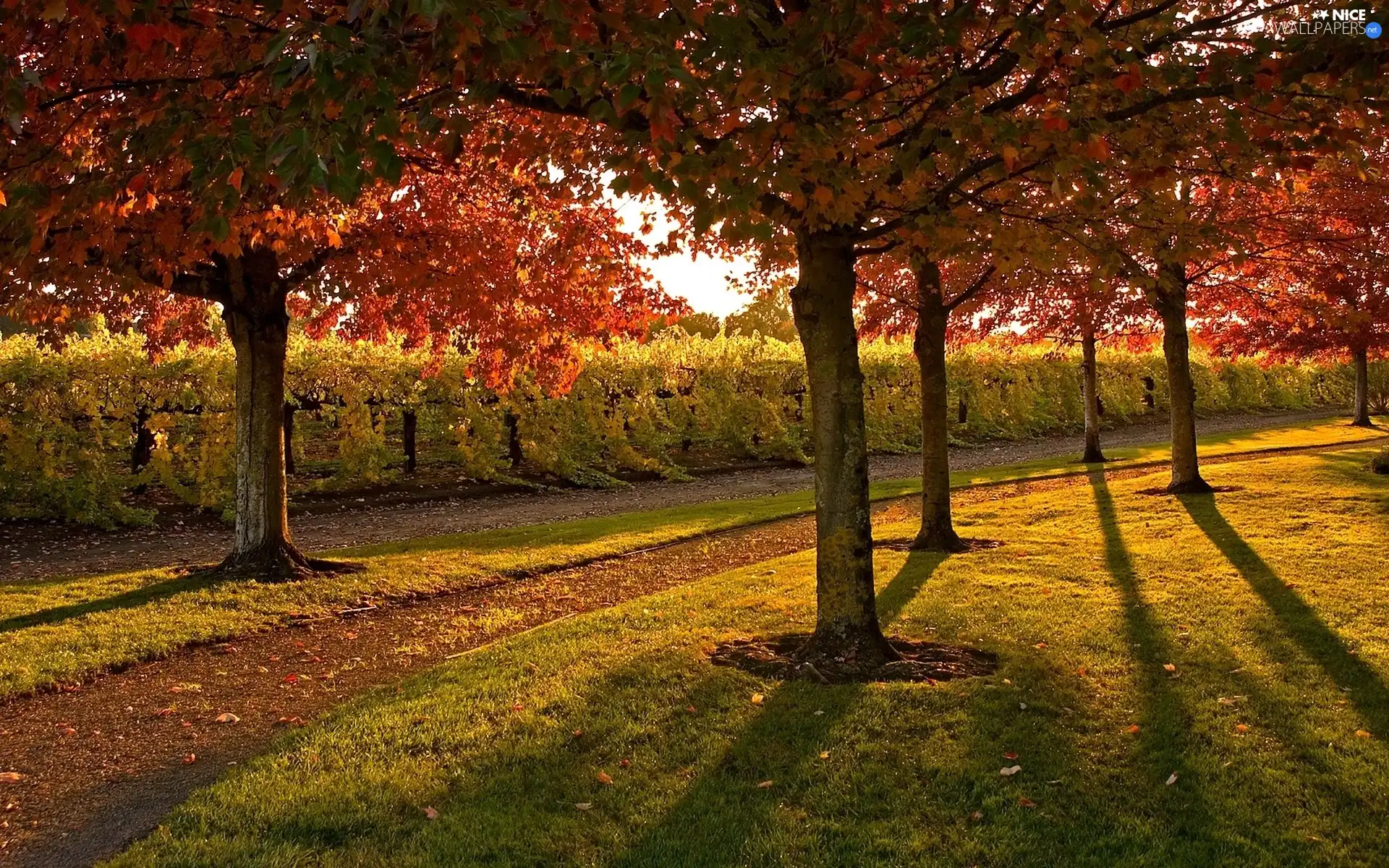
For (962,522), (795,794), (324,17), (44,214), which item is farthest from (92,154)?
(962,522)

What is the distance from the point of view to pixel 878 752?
198 inches

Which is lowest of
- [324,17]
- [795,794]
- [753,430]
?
[795,794]

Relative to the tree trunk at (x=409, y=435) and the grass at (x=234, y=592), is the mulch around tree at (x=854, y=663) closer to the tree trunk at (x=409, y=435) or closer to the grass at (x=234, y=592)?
the grass at (x=234, y=592)

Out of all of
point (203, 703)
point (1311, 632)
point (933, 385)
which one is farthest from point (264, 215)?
point (1311, 632)

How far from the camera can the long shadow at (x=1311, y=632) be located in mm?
5570

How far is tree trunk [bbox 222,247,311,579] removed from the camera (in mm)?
10797

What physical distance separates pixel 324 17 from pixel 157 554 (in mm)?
11187

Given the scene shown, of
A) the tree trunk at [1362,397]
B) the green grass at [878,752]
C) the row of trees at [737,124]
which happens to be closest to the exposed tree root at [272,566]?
the row of trees at [737,124]

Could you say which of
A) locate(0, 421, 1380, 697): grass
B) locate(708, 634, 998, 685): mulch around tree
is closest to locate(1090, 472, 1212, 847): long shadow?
locate(708, 634, 998, 685): mulch around tree

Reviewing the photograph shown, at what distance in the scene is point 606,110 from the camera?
432 cm

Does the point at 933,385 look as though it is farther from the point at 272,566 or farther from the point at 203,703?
the point at 203,703

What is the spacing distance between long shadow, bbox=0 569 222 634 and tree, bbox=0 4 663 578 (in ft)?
1.39

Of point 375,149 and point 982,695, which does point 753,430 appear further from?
point 375,149

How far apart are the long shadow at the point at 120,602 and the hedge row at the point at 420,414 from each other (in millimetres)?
5207
